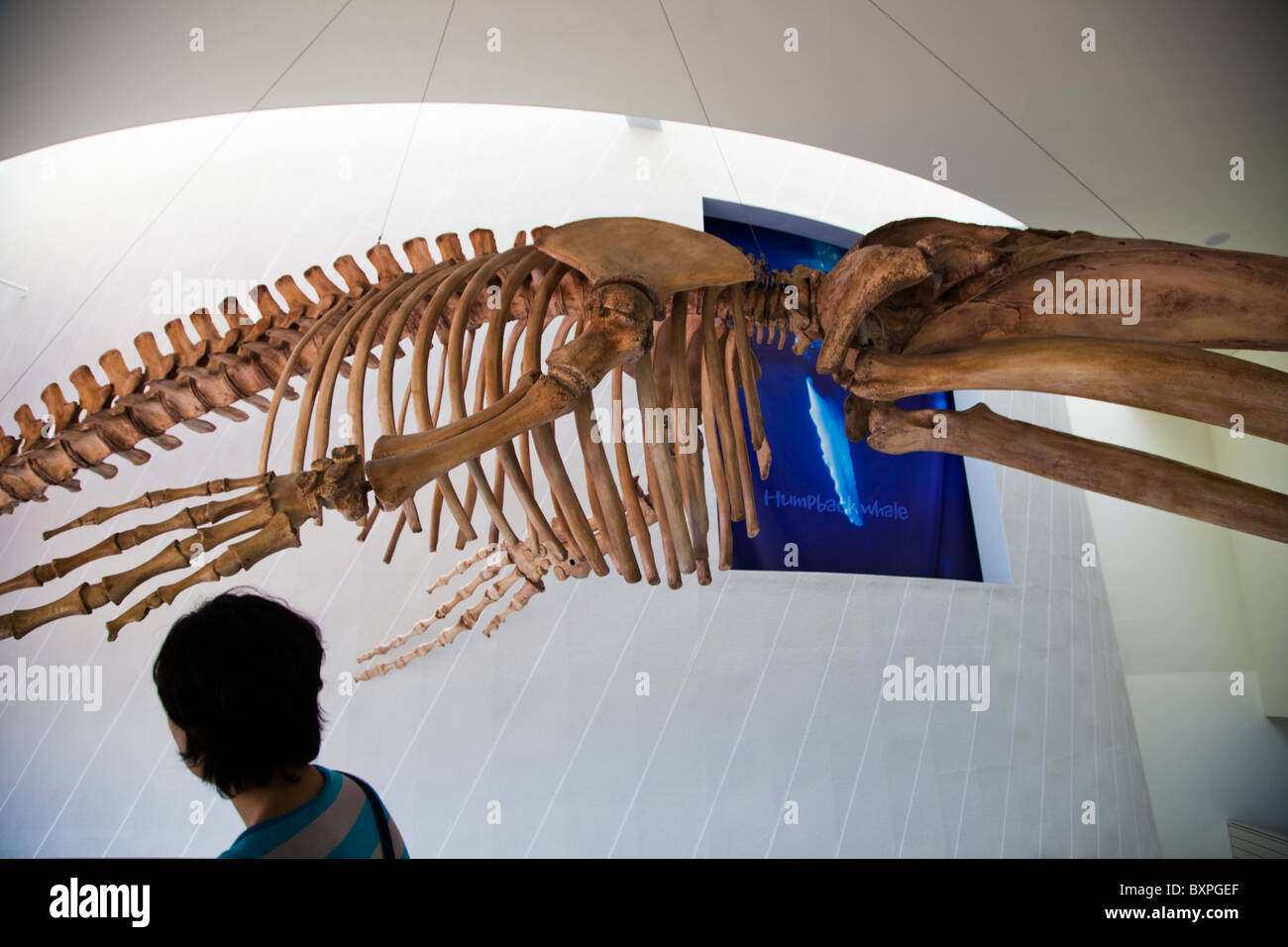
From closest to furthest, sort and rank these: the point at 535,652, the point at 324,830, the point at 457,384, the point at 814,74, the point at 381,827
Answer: the point at 324,830
the point at 381,827
the point at 457,384
the point at 814,74
the point at 535,652

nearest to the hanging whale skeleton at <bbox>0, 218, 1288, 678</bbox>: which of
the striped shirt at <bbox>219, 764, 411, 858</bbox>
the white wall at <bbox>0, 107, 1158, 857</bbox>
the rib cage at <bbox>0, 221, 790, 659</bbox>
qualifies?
the rib cage at <bbox>0, 221, 790, 659</bbox>

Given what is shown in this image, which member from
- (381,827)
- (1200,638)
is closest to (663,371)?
(381,827)

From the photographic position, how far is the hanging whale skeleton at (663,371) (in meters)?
1.79

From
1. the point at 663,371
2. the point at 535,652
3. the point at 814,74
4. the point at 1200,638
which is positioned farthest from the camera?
the point at 1200,638

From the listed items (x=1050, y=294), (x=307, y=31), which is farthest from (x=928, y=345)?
(x=307, y=31)

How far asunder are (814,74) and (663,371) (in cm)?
260

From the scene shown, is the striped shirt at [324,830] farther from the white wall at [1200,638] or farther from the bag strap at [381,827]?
the white wall at [1200,638]

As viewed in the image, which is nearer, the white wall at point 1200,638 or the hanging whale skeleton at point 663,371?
the hanging whale skeleton at point 663,371

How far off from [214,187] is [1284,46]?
20.7 feet

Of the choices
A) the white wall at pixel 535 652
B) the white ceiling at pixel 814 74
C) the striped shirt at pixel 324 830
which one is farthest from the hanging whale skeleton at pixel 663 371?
the white ceiling at pixel 814 74

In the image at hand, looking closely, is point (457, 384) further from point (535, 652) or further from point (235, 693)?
point (535, 652)

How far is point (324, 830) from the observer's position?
3.61 feet

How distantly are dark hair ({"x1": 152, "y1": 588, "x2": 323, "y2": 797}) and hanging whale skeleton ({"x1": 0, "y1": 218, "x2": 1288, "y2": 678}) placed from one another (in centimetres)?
57

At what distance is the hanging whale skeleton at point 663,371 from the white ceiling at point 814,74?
2.09 metres
